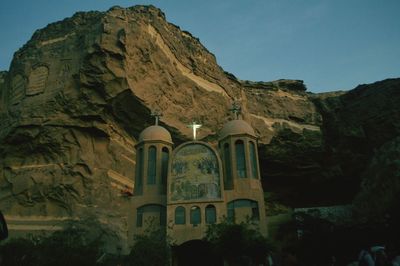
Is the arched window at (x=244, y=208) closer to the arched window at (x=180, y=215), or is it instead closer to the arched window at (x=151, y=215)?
the arched window at (x=180, y=215)

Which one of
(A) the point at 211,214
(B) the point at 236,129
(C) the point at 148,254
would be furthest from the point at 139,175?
(C) the point at 148,254

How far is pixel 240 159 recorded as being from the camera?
20188 mm

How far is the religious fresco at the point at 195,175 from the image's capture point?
1866 cm

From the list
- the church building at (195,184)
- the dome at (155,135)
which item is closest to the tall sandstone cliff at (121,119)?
the church building at (195,184)

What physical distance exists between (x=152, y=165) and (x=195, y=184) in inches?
126

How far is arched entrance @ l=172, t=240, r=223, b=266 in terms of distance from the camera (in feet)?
61.0

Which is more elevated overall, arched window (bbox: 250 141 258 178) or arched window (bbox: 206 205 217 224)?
arched window (bbox: 250 141 258 178)

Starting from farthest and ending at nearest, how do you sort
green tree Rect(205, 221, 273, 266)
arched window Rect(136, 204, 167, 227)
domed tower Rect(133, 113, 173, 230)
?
domed tower Rect(133, 113, 173, 230) → arched window Rect(136, 204, 167, 227) → green tree Rect(205, 221, 273, 266)

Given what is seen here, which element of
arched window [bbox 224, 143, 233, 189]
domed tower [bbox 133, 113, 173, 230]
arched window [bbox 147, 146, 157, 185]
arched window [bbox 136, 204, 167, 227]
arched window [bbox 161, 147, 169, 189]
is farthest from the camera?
arched window [bbox 161, 147, 169, 189]

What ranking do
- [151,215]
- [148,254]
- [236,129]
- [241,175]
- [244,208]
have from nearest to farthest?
[148,254] → [244,208] → [151,215] → [241,175] → [236,129]

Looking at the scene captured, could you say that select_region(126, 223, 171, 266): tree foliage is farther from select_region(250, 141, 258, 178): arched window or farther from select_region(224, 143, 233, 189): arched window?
select_region(250, 141, 258, 178): arched window

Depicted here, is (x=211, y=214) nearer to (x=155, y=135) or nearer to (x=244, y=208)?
(x=244, y=208)

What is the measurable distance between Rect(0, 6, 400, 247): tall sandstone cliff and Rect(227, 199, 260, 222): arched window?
724 cm

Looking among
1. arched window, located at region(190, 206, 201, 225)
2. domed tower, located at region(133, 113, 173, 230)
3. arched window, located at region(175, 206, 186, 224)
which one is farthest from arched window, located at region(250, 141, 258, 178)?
domed tower, located at region(133, 113, 173, 230)
